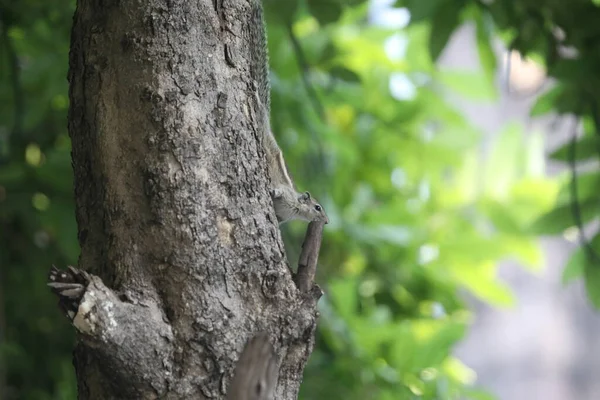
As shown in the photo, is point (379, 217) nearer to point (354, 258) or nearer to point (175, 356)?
point (354, 258)

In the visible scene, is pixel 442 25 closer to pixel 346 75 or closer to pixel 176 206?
pixel 346 75

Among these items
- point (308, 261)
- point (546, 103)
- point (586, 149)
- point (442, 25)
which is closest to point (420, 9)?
point (442, 25)

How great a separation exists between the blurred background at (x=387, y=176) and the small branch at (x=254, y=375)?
772 millimetres

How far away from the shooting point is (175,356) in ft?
2.58

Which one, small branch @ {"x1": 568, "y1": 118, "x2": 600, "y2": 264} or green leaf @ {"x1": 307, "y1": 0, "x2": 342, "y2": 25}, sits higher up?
green leaf @ {"x1": 307, "y1": 0, "x2": 342, "y2": 25}

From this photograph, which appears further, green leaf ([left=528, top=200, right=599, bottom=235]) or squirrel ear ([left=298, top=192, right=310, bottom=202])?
green leaf ([left=528, top=200, right=599, bottom=235])

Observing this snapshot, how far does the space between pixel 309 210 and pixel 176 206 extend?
24 cm

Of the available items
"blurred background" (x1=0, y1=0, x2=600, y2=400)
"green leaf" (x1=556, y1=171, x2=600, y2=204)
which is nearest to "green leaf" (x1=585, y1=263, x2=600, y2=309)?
"blurred background" (x1=0, y1=0, x2=600, y2=400)

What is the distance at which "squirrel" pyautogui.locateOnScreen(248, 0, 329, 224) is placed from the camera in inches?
35.8

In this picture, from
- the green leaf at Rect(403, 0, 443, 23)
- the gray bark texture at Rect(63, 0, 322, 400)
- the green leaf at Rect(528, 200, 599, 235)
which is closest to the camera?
the gray bark texture at Rect(63, 0, 322, 400)

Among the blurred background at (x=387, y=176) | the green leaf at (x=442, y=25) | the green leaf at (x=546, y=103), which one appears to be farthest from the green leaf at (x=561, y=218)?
the green leaf at (x=442, y=25)

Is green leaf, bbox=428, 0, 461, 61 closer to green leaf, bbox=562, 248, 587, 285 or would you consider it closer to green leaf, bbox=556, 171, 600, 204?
green leaf, bbox=556, 171, 600, 204

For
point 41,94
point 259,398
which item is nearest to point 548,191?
point 41,94

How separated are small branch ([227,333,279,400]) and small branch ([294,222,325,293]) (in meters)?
0.21
